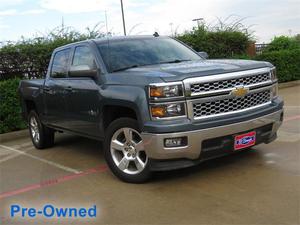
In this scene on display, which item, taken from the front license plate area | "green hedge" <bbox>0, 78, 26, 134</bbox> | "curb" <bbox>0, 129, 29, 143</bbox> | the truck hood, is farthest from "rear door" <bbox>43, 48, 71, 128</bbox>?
the front license plate area

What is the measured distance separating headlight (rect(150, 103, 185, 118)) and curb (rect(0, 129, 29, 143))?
18.8 feet

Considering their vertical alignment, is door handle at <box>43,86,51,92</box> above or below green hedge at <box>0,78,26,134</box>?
above

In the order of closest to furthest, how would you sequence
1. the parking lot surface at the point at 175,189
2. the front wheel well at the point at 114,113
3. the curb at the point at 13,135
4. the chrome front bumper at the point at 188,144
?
the parking lot surface at the point at 175,189
the chrome front bumper at the point at 188,144
the front wheel well at the point at 114,113
the curb at the point at 13,135

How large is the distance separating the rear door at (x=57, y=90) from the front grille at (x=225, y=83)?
8.29 feet

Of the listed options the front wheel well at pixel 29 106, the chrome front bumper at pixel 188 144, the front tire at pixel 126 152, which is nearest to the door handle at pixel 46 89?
the front wheel well at pixel 29 106

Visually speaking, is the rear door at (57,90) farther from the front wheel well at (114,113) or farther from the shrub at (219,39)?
the shrub at (219,39)

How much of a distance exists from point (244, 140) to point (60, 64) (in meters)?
3.53

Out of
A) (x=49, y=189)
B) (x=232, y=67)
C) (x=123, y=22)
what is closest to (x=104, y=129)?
(x=49, y=189)

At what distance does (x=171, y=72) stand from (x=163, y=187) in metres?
1.37

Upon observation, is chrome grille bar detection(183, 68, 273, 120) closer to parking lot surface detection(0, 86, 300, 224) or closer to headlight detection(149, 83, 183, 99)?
headlight detection(149, 83, 183, 99)

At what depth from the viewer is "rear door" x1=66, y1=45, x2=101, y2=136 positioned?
239 inches

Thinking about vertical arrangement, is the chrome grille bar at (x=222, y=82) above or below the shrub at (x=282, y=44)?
below

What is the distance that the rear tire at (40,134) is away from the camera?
820 cm

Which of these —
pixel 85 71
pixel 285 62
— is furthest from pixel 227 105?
pixel 285 62
